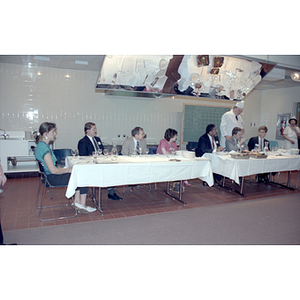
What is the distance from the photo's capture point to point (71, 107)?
6.66 metres

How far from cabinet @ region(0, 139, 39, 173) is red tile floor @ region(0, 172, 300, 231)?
234 mm

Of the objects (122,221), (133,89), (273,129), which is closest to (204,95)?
(133,89)

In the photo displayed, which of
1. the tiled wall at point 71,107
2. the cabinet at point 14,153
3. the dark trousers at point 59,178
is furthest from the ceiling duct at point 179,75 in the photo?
the cabinet at point 14,153

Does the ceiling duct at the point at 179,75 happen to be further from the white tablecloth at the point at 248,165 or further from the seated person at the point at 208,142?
the white tablecloth at the point at 248,165

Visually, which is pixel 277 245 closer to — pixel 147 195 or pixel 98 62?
pixel 147 195

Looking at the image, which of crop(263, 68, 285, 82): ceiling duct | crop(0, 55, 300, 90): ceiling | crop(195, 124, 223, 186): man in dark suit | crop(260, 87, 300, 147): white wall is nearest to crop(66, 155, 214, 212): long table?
crop(195, 124, 223, 186): man in dark suit

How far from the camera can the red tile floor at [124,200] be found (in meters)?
3.39

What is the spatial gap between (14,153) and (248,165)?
16.4 ft

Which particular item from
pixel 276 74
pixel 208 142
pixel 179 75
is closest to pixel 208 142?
pixel 208 142

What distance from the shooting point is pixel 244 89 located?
5695 mm

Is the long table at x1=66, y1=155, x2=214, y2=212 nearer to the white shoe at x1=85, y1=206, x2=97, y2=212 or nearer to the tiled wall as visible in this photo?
the white shoe at x1=85, y1=206, x2=97, y2=212

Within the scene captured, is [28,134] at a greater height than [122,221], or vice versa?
[28,134]

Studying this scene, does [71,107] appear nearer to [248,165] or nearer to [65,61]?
[65,61]
